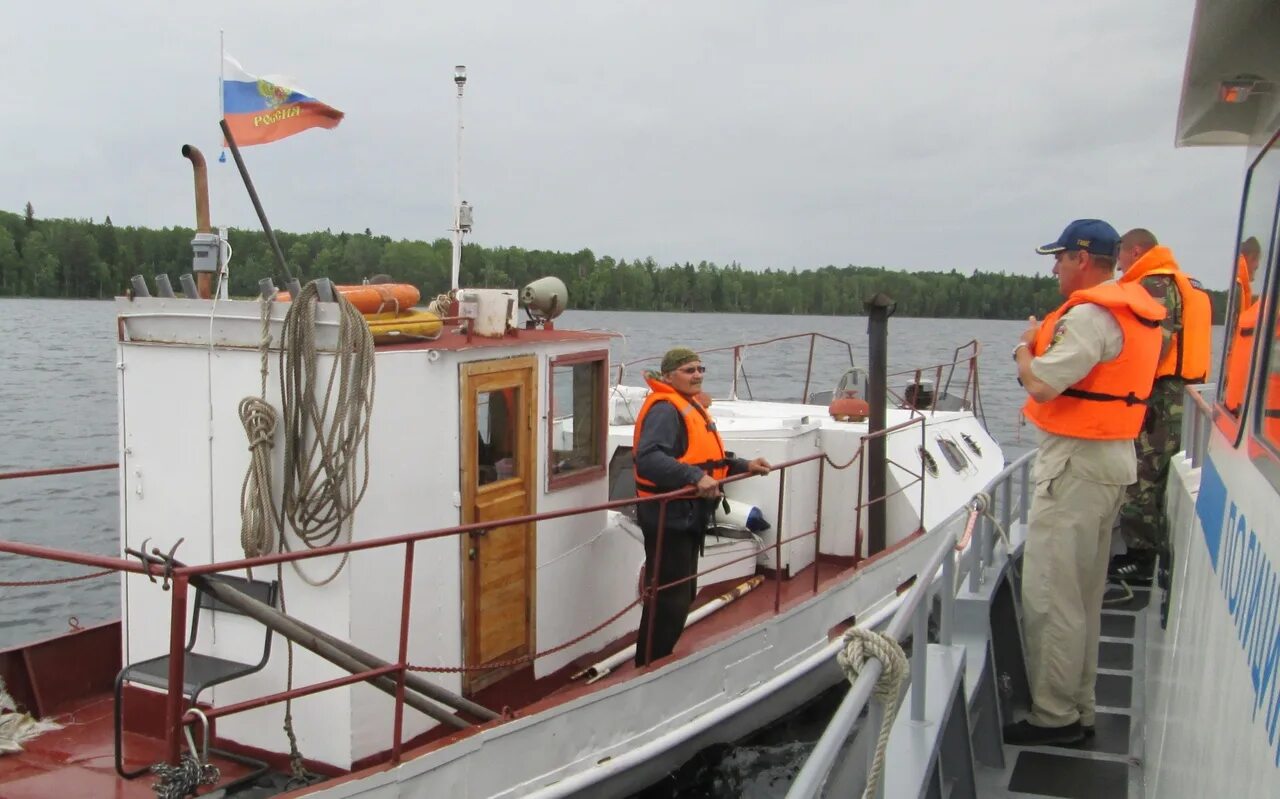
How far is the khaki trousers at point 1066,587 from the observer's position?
4438 mm

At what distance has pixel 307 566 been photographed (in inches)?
197

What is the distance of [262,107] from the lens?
18.1 ft

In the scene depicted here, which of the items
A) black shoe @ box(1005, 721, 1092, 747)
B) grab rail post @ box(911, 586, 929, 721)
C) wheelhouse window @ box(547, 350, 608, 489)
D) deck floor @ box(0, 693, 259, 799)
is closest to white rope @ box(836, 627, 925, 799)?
grab rail post @ box(911, 586, 929, 721)

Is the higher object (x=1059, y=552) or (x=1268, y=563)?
(x=1268, y=563)

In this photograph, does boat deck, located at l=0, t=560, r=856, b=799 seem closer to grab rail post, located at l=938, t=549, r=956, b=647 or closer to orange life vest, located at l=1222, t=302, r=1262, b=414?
grab rail post, located at l=938, t=549, r=956, b=647

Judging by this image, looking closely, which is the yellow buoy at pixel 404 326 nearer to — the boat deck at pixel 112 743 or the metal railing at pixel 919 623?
the boat deck at pixel 112 743

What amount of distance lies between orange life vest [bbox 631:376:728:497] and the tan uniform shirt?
2300 mm

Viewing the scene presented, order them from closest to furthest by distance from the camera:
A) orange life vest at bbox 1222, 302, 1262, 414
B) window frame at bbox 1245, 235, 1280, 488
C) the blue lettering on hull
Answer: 1. the blue lettering on hull
2. window frame at bbox 1245, 235, 1280, 488
3. orange life vest at bbox 1222, 302, 1262, 414

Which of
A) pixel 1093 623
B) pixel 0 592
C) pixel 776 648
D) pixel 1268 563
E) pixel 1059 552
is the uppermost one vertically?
pixel 1268 563

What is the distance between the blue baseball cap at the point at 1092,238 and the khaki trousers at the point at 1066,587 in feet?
3.02

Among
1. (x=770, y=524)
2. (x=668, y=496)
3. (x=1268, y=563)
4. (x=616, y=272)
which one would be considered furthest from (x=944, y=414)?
(x=616, y=272)

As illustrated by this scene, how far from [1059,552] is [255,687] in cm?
383

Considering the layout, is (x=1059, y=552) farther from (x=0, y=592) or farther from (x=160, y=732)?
(x=0, y=592)

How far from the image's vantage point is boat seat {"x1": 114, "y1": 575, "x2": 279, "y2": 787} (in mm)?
4383
